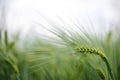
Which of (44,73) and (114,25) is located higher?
(114,25)

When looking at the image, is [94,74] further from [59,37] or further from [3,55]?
[3,55]

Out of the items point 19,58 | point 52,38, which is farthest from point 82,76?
point 19,58

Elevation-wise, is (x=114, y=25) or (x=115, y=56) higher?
(x=114, y=25)

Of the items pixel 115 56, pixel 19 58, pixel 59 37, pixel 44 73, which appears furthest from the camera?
pixel 19 58

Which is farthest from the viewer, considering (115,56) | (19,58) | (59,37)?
(19,58)

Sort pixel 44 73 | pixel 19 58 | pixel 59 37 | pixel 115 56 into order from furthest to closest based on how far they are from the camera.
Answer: pixel 19 58, pixel 44 73, pixel 115 56, pixel 59 37

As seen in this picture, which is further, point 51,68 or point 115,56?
point 51,68

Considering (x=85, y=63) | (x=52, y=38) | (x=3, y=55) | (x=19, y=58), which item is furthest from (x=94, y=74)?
(x=19, y=58)

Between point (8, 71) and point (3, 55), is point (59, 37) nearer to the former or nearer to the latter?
point (3, 55)

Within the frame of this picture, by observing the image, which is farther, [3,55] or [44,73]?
[44,73]
